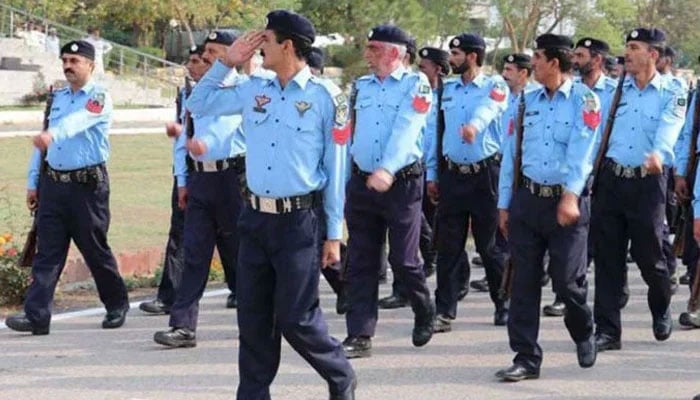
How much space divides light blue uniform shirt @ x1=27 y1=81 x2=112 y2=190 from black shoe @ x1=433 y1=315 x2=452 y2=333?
2.50 meters

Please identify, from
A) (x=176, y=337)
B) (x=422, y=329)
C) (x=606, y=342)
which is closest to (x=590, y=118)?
(x=606, y=342)

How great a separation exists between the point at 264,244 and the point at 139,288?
544cm

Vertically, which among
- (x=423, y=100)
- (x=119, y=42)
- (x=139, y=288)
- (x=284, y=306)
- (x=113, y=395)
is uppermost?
(x=423, y=100)

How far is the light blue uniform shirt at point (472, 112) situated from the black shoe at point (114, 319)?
241cm

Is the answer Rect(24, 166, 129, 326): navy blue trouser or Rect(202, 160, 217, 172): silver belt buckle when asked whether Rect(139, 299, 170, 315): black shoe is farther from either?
Rect(202, 160, 217, 172): silver belt buckle

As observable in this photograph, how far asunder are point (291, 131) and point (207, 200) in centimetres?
260

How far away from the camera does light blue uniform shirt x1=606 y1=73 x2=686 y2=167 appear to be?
31.8 ft

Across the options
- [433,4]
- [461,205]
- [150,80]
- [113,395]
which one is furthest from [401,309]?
[433,4]

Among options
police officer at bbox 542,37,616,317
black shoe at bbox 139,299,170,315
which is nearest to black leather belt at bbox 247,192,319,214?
black shoe at bbox 139,299,170,315

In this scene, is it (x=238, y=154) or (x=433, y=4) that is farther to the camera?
(x=433, y=4)

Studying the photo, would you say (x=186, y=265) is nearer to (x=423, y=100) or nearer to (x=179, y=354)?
(x=179, y=354)

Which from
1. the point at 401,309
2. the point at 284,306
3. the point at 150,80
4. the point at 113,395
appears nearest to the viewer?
the point at 284,306

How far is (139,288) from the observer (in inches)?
492

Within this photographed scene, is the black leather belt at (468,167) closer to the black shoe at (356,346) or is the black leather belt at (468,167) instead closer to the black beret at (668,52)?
the black beret at (668,52)
